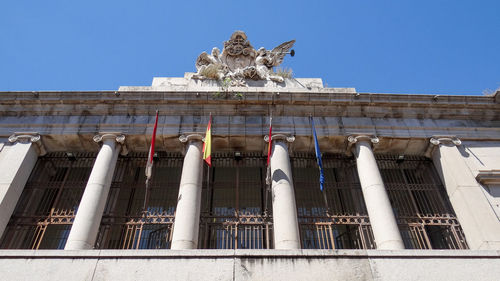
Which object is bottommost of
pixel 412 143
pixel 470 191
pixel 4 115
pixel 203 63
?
pixel 470 191

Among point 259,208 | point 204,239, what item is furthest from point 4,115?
point 259,208

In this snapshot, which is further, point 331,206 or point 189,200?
point 331,206

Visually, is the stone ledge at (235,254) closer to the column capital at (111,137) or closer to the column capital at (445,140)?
the column capital at (111,137)

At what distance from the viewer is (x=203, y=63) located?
15461mm

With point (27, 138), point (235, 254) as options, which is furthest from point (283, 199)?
point (27, 138)

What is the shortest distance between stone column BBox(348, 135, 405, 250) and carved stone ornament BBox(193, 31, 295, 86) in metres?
4.57

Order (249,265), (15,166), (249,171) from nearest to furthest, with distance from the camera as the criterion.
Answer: (249,265) < (15,166) < (249,171)

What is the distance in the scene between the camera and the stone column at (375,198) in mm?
9930

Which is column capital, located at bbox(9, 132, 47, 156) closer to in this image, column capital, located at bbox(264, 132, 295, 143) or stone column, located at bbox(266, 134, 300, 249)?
column capital, located at bbox(264, 132, 295, 143)

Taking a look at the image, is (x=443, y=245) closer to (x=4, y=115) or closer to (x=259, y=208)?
(x=259, y=208)

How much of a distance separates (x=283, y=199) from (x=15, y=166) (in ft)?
27.9

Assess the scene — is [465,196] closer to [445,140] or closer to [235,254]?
[445,140]

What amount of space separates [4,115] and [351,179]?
41.8 ft

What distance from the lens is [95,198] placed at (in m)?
10.5
